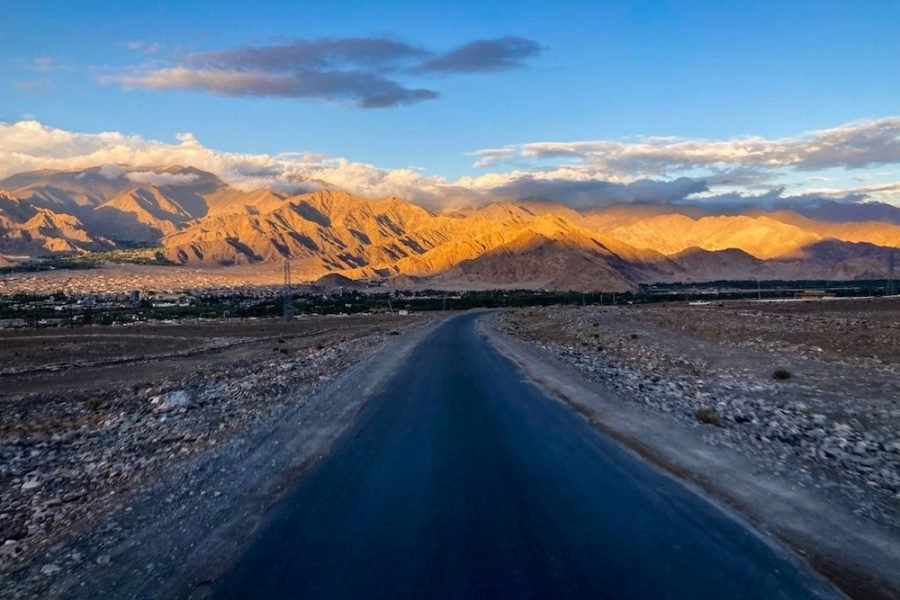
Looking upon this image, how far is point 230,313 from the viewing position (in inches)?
3625

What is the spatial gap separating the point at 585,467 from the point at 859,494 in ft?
11.7

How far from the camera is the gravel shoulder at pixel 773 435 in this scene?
775 centimetres

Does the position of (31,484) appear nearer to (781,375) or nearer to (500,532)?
(500,532)

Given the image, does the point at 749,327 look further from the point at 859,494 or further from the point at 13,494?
the point at 13,494

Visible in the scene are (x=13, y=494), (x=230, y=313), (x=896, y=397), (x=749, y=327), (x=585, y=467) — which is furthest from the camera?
(x=230, y=313)

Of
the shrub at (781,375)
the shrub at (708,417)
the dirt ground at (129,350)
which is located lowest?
the dirt ground at (129,350)

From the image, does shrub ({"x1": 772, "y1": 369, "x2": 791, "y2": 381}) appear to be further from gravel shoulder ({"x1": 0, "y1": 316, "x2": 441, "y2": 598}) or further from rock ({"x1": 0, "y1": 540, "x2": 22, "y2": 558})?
rock ({"x1": 0, "y1": 540, "x2": 22, "y2": 558})

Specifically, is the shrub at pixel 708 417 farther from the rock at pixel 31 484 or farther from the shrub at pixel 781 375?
the rock at pixel 31 484

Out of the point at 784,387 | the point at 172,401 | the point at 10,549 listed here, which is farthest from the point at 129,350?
the point at 10,549

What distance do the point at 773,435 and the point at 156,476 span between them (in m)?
10.9

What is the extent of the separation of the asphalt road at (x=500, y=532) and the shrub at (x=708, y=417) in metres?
2.93

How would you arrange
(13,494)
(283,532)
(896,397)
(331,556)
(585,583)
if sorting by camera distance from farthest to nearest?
1. (896,397)
2. (13,494)
3. (283,532)
4. (331,556)
5. (585,583)

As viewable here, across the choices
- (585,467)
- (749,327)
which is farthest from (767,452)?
(749,327)

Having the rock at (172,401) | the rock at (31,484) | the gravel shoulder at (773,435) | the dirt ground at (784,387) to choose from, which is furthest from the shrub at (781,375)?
the rock at (31,484)
